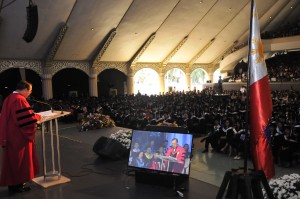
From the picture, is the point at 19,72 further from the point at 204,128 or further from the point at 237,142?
the point at 237,142

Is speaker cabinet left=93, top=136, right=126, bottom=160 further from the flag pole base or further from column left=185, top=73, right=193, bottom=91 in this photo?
column left=185, top=73, right=193, bottom=91

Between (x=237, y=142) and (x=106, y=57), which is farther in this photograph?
(x=106, y=57)

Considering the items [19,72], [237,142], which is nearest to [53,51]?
[19,72]

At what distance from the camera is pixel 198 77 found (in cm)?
3300

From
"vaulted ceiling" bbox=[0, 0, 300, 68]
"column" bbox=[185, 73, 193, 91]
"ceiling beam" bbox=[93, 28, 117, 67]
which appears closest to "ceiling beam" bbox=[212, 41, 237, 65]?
"vaulted ceiling" bbox=[0, 0, 300, 68]

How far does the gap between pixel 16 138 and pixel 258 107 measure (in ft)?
11.7

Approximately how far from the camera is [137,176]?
210 inches

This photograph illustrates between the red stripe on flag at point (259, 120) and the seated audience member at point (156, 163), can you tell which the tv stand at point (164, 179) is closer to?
the seated audience member at point (156, 163)

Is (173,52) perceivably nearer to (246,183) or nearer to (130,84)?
(130,84)

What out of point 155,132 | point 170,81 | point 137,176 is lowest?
point 137,176

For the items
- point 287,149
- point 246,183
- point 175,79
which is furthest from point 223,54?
point 246,183

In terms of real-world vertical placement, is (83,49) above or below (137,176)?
above

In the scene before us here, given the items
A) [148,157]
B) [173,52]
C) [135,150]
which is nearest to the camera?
[148,157]

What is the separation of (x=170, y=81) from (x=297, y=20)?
13.4 metres
